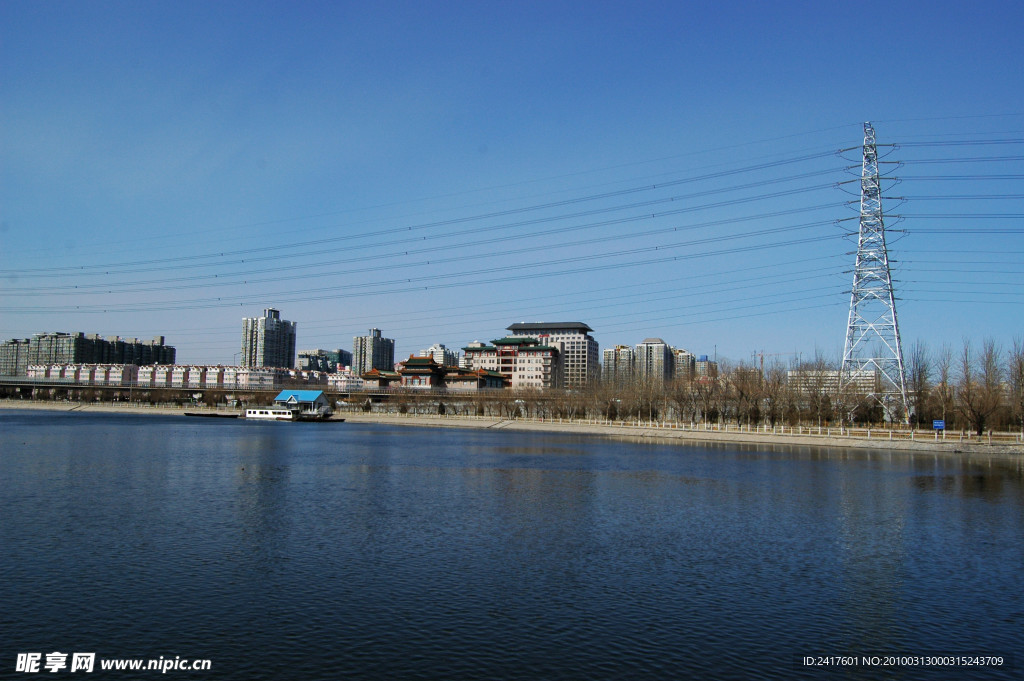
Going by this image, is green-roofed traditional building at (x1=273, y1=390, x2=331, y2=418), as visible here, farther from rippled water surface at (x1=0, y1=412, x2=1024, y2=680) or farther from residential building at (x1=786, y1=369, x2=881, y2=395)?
rippled water surface at (x1=0, y1=412, x2=1024, y2=680)

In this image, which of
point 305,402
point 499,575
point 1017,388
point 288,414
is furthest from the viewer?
point 305,402

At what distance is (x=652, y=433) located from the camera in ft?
257

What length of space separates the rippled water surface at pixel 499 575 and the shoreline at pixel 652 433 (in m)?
27.7

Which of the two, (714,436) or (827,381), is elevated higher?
(827,381)

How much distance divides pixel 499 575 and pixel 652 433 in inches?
2498

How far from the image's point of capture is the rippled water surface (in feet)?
40.5

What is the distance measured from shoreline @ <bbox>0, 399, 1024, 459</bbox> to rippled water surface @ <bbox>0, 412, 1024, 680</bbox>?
27.7 metres

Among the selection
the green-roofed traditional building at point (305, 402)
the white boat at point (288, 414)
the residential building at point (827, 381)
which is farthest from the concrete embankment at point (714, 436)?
the green-roofed traditional building at point (305, 402)

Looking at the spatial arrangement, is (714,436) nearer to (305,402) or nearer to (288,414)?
(288,414)

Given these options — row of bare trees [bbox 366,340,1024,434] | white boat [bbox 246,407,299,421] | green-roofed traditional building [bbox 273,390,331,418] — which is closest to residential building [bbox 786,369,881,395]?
row of bare trees [bbox 366,340,1024,434]

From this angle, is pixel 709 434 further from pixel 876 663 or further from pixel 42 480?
pixel 876 663

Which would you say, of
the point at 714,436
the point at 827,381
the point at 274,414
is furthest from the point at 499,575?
the point at 274,414

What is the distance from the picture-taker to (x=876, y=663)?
12.4 metres

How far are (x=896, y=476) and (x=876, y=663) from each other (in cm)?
3158
